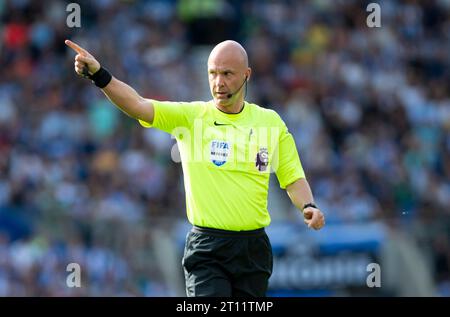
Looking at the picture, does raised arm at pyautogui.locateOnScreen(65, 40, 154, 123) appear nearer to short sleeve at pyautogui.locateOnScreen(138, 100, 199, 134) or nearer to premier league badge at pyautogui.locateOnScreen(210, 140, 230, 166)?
short sleeve at pyautogui.locateOnScreen(138, 100, 199, 134)

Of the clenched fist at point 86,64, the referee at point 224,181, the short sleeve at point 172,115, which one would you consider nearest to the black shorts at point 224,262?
the referee at point 224,181

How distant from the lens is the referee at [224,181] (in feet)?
30.5

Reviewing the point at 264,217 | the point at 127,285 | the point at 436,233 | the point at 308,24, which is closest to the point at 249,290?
the point at 264,217

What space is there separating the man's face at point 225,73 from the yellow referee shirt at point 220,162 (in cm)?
18

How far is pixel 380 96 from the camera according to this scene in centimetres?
2136

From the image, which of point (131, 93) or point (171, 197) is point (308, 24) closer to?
point (171, 197)

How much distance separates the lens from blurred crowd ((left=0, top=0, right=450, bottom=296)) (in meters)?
16.6

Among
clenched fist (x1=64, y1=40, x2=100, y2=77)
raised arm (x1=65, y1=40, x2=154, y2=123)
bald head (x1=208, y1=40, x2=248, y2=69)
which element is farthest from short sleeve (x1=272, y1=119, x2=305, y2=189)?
clenched fist (x1=64, y1=40, x2=100, y2=77)

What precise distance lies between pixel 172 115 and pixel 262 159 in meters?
0.80

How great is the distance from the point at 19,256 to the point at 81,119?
3.38 m

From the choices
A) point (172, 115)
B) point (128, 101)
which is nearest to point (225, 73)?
point (172, 115)

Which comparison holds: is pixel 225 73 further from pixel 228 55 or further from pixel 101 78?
pixel 101 78

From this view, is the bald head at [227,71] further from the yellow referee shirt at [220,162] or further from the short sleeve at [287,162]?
the short sleeve at [287,162]

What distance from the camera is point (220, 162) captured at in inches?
369
